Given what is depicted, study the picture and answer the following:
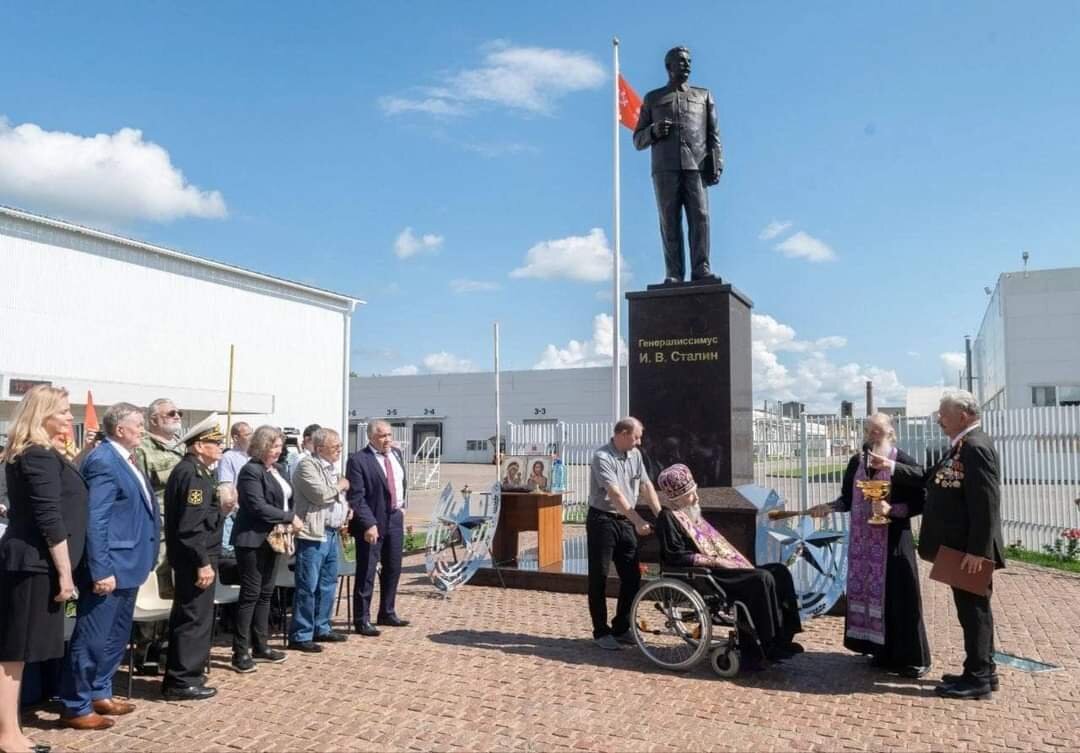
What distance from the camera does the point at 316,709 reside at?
15.2ft

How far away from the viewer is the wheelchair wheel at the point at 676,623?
527cm

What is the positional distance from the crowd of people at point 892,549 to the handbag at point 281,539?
2.19 m

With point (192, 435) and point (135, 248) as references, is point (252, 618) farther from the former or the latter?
point (135, 248)

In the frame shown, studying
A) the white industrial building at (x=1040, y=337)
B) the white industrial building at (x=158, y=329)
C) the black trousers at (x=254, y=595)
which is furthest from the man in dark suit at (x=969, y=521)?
the white industrial building at (x=1040, y=337)

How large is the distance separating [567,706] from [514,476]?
5.23 m

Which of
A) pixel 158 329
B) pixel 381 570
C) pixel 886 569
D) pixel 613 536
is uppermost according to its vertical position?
pixel 158 329

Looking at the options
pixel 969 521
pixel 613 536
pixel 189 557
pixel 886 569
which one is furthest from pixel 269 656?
pixel 969 521

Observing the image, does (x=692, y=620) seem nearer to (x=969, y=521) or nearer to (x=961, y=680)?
(x=961, y=680)

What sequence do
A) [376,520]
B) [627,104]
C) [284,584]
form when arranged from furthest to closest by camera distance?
[627,104] → [376,520] → [284,584]

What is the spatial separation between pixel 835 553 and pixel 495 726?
3369 mm

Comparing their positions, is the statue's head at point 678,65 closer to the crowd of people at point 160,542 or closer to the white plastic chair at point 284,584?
the crowd of people at point 160,542

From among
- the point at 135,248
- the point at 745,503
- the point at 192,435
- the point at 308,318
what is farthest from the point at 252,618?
the point at 308,318

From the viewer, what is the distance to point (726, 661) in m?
5.25

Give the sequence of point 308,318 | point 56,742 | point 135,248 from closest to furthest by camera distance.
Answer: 1. point 56,742
2. point 135,248
3. point 308,318
